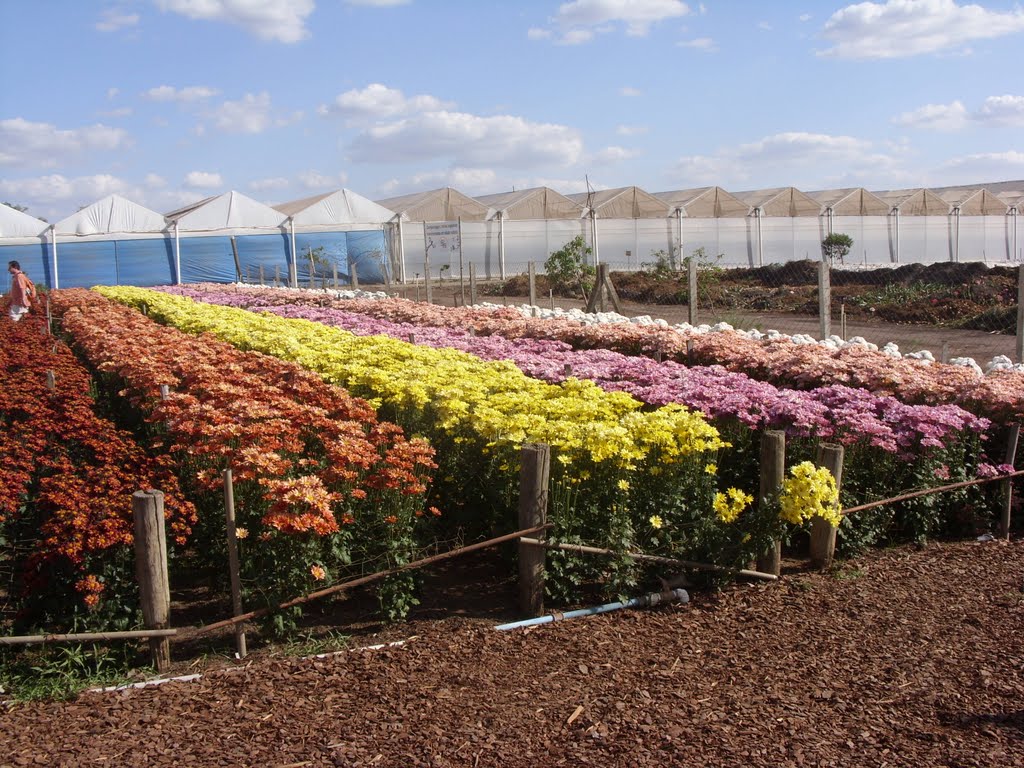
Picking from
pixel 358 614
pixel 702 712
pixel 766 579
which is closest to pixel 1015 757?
pixel 702 712

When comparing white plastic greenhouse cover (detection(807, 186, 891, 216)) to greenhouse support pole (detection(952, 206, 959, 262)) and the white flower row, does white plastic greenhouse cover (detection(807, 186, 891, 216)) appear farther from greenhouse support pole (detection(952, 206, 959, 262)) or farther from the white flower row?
the white flower row

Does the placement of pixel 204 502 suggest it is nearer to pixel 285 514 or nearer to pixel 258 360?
pixel 285 514

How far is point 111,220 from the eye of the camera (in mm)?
35625

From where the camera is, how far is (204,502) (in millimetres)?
4969

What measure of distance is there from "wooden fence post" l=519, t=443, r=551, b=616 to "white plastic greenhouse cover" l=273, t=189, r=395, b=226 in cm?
3454

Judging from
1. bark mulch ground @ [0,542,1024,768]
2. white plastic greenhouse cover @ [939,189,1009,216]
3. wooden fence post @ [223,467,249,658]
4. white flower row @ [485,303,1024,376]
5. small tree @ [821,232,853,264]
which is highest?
white plastic greenhouse cover @ [939,189,1009,216]

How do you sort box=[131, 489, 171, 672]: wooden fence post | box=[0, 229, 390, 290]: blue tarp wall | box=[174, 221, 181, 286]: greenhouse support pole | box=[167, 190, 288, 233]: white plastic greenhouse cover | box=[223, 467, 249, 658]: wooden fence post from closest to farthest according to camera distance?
box=[131, 489, 171, 672]: wooden fence post
box=[223, 467, 249, 658]: wooden fence post
box=[0, 229, 390, 290]: blue tarp wall
box=[174, 221, 181, 286]: greenhouse support pole
box=[167, 190, 288, 233]: white plastic greenhouse cover

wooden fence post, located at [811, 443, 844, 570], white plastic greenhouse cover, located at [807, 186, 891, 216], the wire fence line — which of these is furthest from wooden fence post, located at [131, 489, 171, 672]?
white plastic greenhouse cover, located at [807, 186, 891, 216]

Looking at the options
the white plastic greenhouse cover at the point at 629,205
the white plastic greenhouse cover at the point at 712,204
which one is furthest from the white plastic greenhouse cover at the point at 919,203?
the white plastic greenhouse cover at the point at 629,205

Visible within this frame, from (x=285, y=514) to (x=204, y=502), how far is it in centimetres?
124

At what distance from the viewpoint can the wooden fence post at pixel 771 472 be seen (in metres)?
4.89

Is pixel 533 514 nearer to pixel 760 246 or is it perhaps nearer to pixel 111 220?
pixel 111 220

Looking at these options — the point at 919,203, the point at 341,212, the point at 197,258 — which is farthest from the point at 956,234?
the point at 197,258

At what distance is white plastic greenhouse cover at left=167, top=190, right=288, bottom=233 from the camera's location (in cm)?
3644
